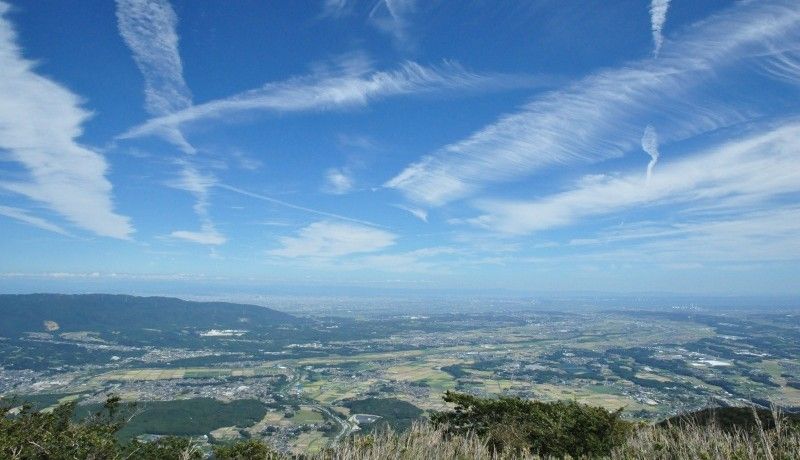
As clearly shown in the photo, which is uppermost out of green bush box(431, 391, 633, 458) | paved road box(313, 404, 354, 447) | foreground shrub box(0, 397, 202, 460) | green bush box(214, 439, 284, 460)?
foreground shrub box(0, 397, 202, 460)

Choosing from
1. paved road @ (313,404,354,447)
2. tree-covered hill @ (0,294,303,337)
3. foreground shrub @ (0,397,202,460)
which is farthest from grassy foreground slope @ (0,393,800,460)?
tree-covered hill @ (0,294,303,337)

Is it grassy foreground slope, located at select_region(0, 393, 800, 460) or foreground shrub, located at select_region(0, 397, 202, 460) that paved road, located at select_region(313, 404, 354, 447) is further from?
foreground shrub, located at select_region(0, 397, 202, 460)

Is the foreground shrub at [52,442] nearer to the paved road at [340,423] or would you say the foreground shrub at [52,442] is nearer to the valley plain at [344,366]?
the valley plain at [344,366]

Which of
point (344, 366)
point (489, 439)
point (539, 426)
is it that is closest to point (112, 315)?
point (344, 366)

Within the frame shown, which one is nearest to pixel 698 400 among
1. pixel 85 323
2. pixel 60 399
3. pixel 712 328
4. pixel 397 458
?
pixel 397 458

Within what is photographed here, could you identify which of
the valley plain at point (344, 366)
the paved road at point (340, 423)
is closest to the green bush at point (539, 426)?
the valley plain at point (344, 366)

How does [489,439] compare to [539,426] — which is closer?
[489,439]

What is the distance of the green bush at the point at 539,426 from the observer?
14352 millimetres

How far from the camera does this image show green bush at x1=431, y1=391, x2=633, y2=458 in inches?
565

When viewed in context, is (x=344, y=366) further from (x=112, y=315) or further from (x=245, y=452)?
(x=112, y=315)

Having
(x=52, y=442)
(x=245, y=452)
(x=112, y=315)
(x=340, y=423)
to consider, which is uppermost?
(x=52, y=442)

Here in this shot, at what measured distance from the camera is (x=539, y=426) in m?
16.5

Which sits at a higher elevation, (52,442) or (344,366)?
(52,442)

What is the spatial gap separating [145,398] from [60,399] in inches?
461
